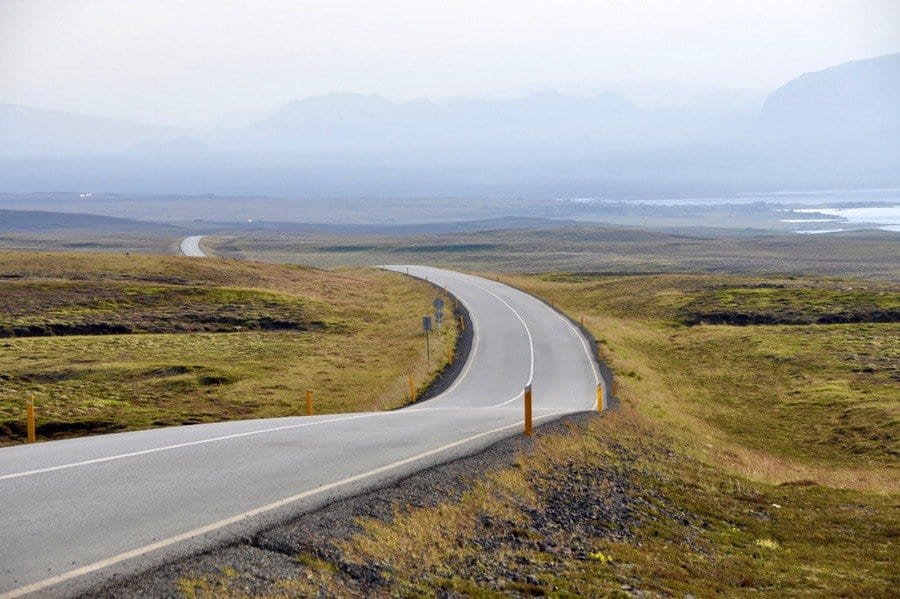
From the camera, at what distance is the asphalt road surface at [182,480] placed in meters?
8.55

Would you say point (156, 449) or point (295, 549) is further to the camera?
A: point (156, 449)

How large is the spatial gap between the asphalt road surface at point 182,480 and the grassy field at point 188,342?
7.11 meters

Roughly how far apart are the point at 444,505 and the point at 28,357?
89.0 feet

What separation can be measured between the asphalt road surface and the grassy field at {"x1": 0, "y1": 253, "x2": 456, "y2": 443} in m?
7.11

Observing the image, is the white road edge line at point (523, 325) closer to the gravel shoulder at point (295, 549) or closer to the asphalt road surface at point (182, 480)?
the asphalt road surface at point (182, 480)

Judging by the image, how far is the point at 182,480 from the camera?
11.7m

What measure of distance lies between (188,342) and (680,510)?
30.5 meters

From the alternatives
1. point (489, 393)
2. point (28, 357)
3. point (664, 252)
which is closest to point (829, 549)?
point (489, 393)

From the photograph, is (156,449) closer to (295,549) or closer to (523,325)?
(295,549)

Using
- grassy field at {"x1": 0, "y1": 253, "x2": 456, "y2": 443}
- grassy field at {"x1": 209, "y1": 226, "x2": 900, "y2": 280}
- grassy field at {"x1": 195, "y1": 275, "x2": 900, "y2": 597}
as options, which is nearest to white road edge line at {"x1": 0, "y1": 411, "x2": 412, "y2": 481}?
grassy field at {"x1": 195, "y1": 275, "x2": 900, "y2": 597}

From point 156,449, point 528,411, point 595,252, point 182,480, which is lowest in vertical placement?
point 595,252

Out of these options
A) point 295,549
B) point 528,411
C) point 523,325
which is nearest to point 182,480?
point 295,549

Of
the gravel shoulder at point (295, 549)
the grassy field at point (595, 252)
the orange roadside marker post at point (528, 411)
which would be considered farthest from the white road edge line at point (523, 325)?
the grassy field at point (595, 252)

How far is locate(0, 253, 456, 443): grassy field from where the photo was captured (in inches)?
1022
